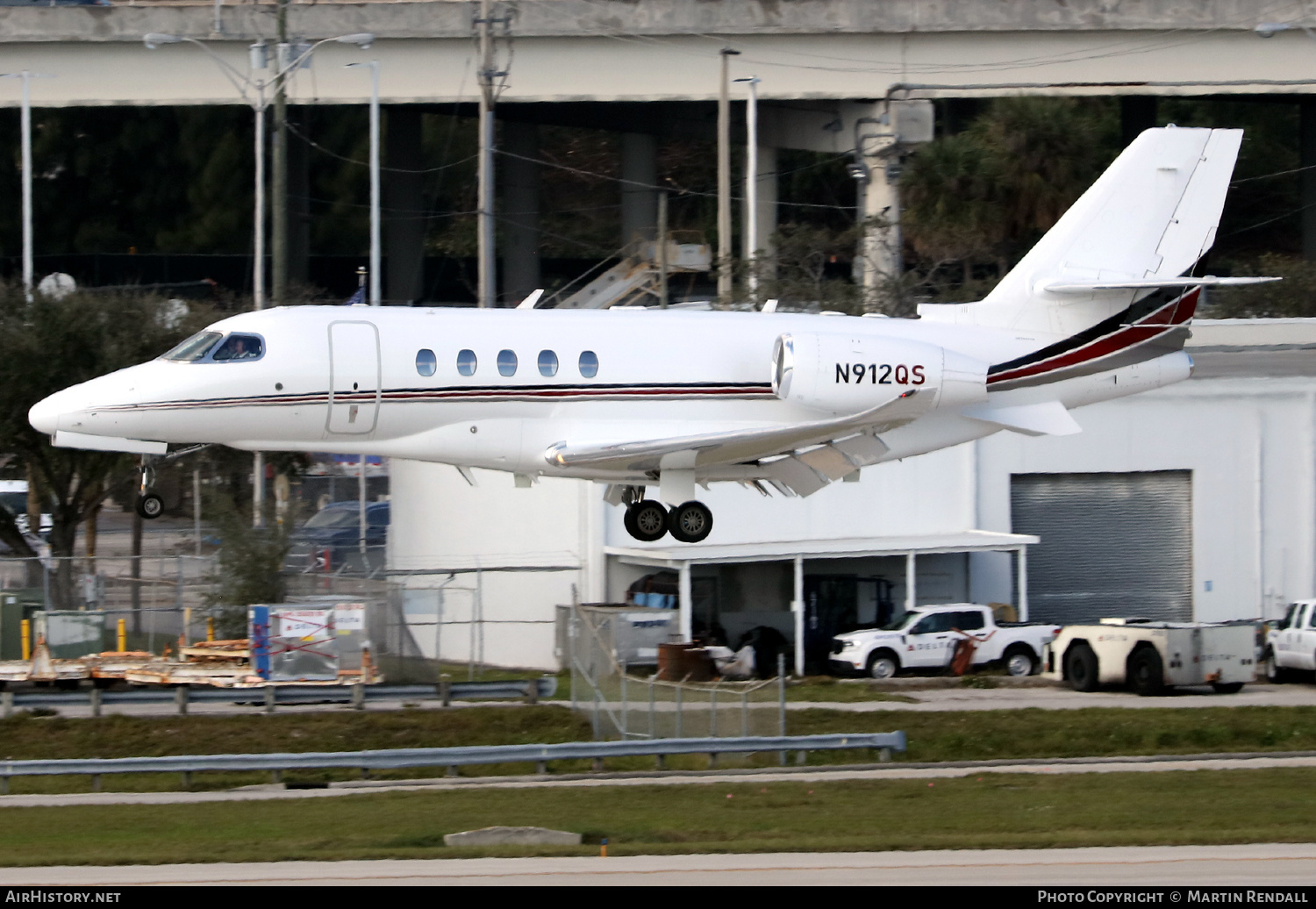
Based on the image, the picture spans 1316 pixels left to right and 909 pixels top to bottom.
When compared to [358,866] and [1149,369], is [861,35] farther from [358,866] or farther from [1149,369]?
[358,866]

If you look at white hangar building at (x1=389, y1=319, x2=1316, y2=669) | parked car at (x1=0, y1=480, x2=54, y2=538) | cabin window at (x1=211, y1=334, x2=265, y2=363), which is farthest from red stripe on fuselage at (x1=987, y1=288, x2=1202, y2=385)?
parked car at (x1=0, y1=480, x2=54, y2=538)

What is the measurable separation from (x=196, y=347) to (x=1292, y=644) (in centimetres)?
2312

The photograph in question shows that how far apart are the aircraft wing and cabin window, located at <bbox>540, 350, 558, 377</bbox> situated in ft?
3.12

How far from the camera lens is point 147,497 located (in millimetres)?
23109

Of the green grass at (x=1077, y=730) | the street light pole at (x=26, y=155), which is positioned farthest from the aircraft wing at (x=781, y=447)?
the street light pole at (x=26, y=155)

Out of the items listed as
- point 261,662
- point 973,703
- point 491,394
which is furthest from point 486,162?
point 491,394

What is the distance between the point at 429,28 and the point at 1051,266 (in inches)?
1289

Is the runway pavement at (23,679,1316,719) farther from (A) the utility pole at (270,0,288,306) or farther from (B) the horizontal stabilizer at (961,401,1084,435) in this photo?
(A) the utility pole at (270,0,288,306)

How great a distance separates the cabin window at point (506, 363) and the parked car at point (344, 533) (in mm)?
18287

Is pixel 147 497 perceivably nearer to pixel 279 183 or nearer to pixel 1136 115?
pixel 279 183

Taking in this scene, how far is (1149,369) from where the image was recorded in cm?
2581

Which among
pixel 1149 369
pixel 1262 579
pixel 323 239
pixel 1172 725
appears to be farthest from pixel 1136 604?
pixel 323 239

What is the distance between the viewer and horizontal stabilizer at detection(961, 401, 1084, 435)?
997 inches

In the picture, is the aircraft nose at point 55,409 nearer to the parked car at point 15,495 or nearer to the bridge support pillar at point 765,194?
the parked car at point 15,495
